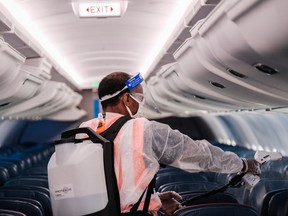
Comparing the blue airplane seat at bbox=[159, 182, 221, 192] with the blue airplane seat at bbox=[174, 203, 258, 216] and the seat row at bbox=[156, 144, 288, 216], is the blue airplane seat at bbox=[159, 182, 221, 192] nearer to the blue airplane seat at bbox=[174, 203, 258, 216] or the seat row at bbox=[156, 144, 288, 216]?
the seat row at bbox=[156, 144, 288, 216]

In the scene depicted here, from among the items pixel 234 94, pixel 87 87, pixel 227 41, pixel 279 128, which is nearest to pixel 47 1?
pixel 234 94

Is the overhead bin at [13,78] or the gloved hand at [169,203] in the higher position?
the overhead bin at [13,78]

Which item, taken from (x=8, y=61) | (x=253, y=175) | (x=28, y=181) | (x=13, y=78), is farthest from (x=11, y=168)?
(x=253, y=175)

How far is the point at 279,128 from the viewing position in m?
7.92

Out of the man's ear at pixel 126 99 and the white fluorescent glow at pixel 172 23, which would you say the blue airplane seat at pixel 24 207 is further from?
the white fluorescent glow at pixel 172 23

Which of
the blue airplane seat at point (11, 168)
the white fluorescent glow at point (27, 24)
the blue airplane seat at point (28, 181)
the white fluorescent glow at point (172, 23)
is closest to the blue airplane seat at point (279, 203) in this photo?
the white fluorescent glow at point (172, 23)

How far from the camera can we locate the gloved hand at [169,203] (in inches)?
121

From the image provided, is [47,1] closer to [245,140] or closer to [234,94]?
[234,94]

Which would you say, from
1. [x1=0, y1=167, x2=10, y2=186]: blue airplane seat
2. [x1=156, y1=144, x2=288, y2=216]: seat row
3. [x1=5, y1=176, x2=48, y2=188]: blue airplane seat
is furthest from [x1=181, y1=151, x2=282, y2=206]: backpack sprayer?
[x1=0, y1=167, x2=10, y2=186]: blue airplane seat

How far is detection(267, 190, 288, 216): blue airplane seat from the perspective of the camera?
135 inches

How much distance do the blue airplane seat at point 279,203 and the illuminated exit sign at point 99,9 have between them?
3110mm

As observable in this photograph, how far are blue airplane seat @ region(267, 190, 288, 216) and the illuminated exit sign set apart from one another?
10.2 feet

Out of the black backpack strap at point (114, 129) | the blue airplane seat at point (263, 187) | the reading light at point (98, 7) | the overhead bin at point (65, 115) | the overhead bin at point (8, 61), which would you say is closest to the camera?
the black backpack strap at point (114, 129)

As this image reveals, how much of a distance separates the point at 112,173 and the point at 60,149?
351 mm
